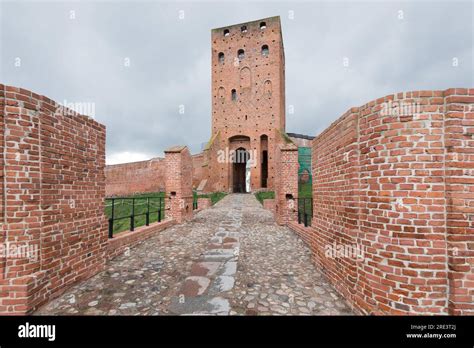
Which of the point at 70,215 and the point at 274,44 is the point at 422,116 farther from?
the point at 274,44

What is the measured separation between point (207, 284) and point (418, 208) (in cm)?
298

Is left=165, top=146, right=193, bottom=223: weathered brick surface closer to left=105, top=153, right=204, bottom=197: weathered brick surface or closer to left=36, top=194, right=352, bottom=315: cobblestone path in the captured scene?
left=36, top=194, right=352, bottom=315: cobblestone path

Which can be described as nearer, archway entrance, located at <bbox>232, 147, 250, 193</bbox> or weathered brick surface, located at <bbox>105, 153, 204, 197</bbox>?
archway entrance, located at <bbox>232, 147, 250, 193</bbox>

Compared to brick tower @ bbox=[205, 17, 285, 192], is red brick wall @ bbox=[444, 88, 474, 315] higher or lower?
lower

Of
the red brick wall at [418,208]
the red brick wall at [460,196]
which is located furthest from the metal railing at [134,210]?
the red brick wall at [460,196]

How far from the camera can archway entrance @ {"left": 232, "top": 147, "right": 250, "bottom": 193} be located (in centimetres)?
2401

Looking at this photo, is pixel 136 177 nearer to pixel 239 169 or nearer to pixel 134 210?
pixel 239 169

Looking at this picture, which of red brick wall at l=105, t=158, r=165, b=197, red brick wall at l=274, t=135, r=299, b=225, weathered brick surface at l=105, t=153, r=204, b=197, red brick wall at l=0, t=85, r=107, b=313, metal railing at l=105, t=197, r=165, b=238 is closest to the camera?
red brick wall at l=0, t=85, r=107, b=313

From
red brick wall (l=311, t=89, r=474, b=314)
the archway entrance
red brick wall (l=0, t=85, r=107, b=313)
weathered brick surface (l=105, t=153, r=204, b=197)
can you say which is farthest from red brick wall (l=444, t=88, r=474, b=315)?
weathered brick surface (l=105, t=153, r=204, b=197)

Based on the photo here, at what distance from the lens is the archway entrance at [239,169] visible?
2401 cm

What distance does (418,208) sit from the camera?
2.25m

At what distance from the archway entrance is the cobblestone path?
18905 millimetres

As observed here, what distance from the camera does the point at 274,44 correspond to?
2138 centimetres
